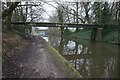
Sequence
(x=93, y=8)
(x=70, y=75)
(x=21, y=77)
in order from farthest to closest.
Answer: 1. (x=93, y=8)
2. (x=70, y=75)
3. (x=21, y=77)

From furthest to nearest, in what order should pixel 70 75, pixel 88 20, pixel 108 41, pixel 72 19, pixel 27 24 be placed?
pixel 72 19 < pixel 88 20 < pixel 108 41 < pixel 27 24 < pixel 70 75

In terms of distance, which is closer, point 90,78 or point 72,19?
point 90,78

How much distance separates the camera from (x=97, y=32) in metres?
25.6

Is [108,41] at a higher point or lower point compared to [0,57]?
lower

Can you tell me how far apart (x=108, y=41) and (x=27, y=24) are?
31.0 feet

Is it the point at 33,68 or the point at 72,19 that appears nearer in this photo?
the point at 33,68

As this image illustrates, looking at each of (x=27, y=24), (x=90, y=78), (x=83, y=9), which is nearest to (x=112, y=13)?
(x=83, y=9)

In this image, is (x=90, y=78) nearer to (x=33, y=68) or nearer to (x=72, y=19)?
(x=33, y=68)

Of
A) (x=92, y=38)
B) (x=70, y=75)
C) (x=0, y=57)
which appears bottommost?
(x=92, y=38)

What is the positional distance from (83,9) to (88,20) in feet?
6.93

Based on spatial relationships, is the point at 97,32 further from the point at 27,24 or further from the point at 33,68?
the point at 33,68

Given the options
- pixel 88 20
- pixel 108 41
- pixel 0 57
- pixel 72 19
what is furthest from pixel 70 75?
pixel 72 19

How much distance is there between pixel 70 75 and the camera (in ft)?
19.5

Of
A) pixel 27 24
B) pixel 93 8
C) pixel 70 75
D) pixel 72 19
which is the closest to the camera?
pixel 70 75
